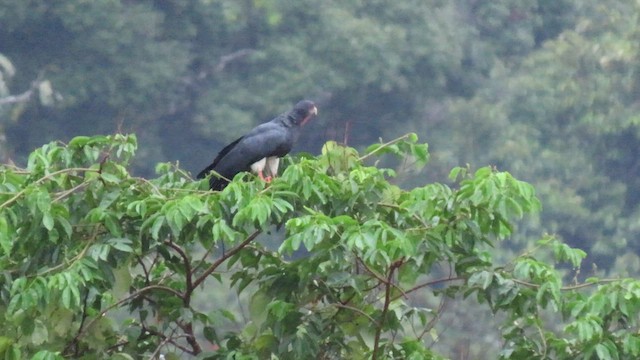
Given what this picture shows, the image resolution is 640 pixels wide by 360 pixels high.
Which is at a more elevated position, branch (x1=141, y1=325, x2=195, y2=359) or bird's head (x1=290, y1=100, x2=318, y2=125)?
branch (x1=141, y1=325, x2=195, y2=359)

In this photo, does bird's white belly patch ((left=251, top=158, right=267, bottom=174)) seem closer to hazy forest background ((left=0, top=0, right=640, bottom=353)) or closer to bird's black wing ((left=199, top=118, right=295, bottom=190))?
bird's black wing ((left=199, top=118, right=295, bottom=190))

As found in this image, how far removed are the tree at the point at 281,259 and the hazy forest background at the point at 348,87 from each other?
14.3 m

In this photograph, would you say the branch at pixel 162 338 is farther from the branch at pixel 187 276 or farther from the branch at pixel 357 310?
the branch at pixel 357 310

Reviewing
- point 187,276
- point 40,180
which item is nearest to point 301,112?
point 187,276

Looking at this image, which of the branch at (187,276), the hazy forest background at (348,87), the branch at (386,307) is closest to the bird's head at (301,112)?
the branch at (187,276)

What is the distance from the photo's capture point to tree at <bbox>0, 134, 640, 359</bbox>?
5648mm

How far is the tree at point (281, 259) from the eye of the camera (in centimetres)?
565

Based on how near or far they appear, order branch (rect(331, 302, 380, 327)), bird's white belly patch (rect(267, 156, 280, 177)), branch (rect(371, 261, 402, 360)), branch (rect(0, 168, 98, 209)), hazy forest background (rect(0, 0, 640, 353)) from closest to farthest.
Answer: branch (rect(0, 168, 98, 209)) < branch (rect(371, 261, 402, 360)) < branch (rect(331, 302, 380, 327)) < bird's white belly patch (rect(267, 156, 280, 177)) < hazy forest background (rect(0, 0, 640, 353))

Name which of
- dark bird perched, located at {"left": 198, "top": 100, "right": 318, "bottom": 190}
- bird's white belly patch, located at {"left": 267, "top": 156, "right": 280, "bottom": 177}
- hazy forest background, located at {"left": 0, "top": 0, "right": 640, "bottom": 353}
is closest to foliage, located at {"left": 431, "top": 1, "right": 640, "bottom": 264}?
hazy forest background, located at {"left": 0, "top": 0, "right": 640, "bottom": 353}

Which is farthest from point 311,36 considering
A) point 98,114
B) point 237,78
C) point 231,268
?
point 231,268

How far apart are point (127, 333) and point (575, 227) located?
15854mm

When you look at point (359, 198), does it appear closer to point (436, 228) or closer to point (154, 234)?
point (436, 228)

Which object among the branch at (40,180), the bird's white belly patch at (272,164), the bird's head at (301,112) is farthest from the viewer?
the bird's head at (301,112)

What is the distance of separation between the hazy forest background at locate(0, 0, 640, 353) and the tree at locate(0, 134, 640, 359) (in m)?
14.3
